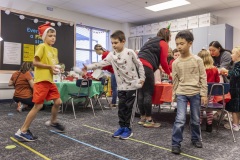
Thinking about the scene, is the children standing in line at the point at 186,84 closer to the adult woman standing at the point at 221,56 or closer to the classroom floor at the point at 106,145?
the classroom floor at the point at 106,145

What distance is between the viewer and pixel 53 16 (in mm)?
6809

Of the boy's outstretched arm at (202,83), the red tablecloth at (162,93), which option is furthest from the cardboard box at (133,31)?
the boy's outstretched arm at (202,83)

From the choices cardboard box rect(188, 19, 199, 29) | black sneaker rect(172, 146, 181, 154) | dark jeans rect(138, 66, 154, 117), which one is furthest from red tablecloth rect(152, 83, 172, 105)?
cardboard box rect(188, 19, 199, 29)

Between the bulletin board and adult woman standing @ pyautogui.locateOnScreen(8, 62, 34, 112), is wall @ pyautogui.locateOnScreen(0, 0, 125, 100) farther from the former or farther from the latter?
adult woman standing @ pyautogui.locateOnScreen(8, 62, 34, 112)

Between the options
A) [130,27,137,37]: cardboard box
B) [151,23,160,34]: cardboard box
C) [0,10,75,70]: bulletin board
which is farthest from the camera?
[130,27,137,37]: cardboard box

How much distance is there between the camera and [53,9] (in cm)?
679

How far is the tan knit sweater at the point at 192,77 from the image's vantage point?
203 centimetres

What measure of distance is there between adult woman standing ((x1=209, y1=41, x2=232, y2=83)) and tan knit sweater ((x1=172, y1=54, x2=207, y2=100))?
1621 mm

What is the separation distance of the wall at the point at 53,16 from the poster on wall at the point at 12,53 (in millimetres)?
361

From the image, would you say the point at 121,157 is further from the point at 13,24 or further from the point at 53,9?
the point at 53,9

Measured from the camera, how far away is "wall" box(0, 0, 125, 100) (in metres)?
5.86

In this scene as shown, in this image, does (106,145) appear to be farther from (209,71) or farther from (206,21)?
(206,21)

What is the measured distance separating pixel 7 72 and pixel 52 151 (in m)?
4.61

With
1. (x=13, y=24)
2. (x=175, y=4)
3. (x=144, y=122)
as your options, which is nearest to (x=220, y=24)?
(x=175, y=4)
